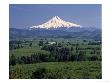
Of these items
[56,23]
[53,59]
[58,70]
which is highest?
[56,23]

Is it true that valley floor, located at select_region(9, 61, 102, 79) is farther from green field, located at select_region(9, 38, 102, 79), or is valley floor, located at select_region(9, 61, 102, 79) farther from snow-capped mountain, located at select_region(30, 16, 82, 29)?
snow-capped mountain, located at select_region(30, 16, 82, 29)

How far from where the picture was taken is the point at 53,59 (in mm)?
4035

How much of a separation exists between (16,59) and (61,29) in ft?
1.99

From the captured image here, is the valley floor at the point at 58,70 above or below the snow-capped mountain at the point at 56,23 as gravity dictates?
below

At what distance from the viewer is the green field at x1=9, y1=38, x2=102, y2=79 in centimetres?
402

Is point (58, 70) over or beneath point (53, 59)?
beneath

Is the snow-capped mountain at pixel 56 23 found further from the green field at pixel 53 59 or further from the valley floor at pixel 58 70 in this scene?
the valley floor at pixel 58 70

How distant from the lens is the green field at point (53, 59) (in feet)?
13.2

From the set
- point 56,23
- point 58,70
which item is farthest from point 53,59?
point 56,23

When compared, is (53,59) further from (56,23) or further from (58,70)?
(56,23)

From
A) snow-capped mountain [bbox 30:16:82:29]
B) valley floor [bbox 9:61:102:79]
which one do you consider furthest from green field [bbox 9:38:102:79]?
snow-capped mountain [bbox 30:16:82:29]

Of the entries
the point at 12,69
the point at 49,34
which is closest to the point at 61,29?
the point at 49,34

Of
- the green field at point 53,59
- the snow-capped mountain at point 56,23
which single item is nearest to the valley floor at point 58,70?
the green field at point 53,59

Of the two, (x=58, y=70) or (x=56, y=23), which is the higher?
(x=56, y=23)
